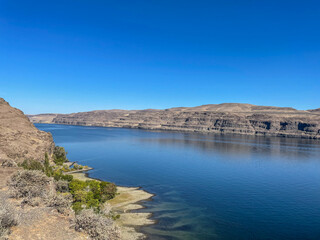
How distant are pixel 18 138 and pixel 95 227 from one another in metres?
44.4

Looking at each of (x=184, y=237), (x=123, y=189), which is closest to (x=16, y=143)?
→ (x=123, y=189)

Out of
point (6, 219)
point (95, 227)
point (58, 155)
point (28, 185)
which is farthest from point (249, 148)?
point (6, 219)

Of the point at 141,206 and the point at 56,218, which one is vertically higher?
the point at 56,218

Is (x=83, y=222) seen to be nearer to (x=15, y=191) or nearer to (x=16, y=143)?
(x=15, y=191)

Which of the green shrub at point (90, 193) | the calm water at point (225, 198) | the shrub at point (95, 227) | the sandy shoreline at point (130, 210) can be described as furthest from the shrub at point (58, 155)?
the shrub at point (95, 227)

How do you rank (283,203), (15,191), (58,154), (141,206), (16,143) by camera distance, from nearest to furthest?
(15,191), (141,206), (283,203), (16,143), (58,154)

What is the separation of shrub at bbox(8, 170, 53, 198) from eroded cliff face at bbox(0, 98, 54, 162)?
1974 centimetres

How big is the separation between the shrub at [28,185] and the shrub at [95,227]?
743 centimetres

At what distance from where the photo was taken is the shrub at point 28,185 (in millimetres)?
25172

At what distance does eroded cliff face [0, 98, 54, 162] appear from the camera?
50281 mm

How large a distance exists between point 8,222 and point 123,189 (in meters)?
29.0

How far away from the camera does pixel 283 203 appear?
41.2m

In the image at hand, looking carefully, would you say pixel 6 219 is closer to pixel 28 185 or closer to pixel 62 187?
pixel 28 185

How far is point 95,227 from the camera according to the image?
2016 centimetres
